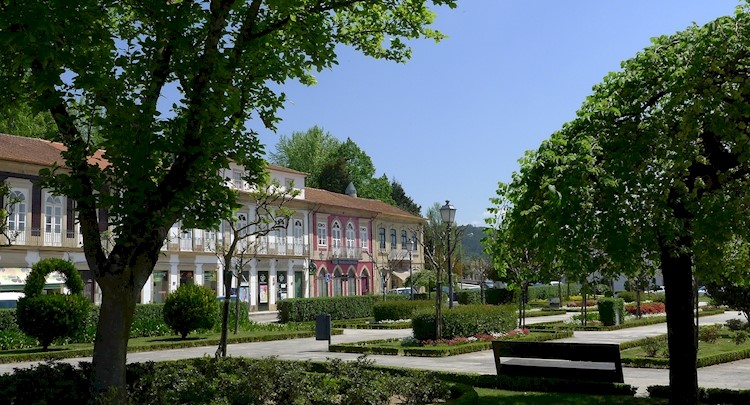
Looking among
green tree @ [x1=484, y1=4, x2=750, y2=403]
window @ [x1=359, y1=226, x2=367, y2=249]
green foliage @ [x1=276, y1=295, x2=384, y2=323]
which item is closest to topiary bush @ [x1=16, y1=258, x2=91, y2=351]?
green foliage @ [x1=276, y1=295, x2=384, y2=323]

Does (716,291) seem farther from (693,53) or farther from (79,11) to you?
(79,11)

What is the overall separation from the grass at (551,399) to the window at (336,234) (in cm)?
4162

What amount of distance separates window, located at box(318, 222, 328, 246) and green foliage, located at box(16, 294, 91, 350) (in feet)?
98.2

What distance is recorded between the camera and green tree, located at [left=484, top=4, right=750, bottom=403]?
8.20 meters

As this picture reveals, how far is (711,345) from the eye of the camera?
773 inches

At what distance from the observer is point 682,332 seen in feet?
30.5

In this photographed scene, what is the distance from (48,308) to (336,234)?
3266 cm

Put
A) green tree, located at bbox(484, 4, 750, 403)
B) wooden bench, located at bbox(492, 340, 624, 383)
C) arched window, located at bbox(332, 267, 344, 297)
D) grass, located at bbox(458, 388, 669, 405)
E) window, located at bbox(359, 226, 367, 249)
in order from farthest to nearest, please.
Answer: window, located at bbox(359, 226, 367, 249), arched window, located at bbox(332, 267, 344, 297), wooden bench, located at bbox(492, 340, 624, 383), grass, located at bbox(458, 388, 669, 405), green tree, located at bbox(484, 4, 750, 403)

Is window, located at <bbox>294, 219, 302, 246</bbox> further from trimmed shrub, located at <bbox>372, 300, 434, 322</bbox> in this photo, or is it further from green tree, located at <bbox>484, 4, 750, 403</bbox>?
green tree, located at <bbox>484, 4, 750, 403</bbox>

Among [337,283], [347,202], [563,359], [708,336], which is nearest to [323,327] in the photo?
[708,336]

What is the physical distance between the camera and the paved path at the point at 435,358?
1388 centimetres

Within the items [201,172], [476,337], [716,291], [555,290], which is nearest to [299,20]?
[201,172]

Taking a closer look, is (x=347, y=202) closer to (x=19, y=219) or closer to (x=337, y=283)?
(x=337, y=283)

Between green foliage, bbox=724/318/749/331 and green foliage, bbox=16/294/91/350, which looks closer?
green foliage, bbox=16/294/91/350
